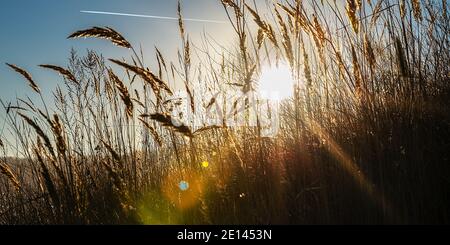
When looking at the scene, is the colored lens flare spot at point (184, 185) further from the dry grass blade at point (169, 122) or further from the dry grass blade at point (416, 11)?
the dry grass blade at point (416, 11)

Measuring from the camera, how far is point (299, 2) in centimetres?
204

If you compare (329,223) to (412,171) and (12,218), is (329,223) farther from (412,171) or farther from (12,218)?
(12,218)

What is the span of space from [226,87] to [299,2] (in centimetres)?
102

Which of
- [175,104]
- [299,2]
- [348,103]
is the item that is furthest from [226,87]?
[299,2]

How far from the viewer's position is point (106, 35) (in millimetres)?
2088

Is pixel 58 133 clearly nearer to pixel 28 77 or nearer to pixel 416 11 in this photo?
pixel 28 77

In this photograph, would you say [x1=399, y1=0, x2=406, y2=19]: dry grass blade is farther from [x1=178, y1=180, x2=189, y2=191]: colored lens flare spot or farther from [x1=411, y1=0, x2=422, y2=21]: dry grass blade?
[x1=178, y1=180, x2=189, y2=191]: colored lens flare spot

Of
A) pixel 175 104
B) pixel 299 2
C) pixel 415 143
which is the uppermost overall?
pixel 299 2

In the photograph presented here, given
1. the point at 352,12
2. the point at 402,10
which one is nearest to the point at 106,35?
the point at 352,12

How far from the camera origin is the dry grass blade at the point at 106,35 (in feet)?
6.79

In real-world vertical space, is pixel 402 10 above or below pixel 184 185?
above

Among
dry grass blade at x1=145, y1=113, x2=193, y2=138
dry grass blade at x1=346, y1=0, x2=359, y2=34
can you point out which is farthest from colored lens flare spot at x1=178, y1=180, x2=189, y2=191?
dry grass blade at x1=346, y1=0, x2=359, y2=34

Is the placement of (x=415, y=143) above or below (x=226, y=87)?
below

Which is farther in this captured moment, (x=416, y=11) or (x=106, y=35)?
(x=416, y=11)
